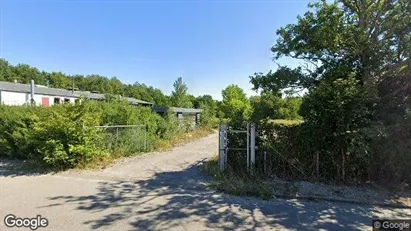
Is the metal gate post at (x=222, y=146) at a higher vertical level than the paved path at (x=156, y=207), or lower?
higher

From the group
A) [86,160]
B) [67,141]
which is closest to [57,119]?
[67,141]

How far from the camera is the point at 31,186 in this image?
A: 646 centimetres

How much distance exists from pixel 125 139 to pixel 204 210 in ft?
21.5

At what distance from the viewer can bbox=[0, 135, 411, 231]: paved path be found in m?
4.27

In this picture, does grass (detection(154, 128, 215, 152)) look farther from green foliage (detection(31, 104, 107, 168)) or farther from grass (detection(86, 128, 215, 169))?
green foliage (detection(31, 104, 107, 168))

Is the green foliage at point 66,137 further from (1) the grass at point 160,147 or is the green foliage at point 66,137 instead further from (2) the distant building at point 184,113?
(2) the distant building at point 184,113

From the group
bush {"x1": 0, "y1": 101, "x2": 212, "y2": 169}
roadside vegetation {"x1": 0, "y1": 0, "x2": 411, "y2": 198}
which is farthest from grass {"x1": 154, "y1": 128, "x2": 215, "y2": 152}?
roadside vegetation {"x1": 0, "y1": 0, "x2": 411, "y2": 198}

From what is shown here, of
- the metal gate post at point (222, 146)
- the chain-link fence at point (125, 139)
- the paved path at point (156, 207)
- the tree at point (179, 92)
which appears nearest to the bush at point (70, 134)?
the chain-link fence at point (125, 139)

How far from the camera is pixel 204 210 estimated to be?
4.89 metres

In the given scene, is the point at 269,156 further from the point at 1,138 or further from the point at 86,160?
the point at 1,138

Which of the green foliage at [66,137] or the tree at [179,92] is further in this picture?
the tree at [179,92]

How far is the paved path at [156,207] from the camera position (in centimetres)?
427

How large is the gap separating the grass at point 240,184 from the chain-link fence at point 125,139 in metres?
4.55

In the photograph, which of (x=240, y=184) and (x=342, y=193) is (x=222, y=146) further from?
(x=342, y=193)
